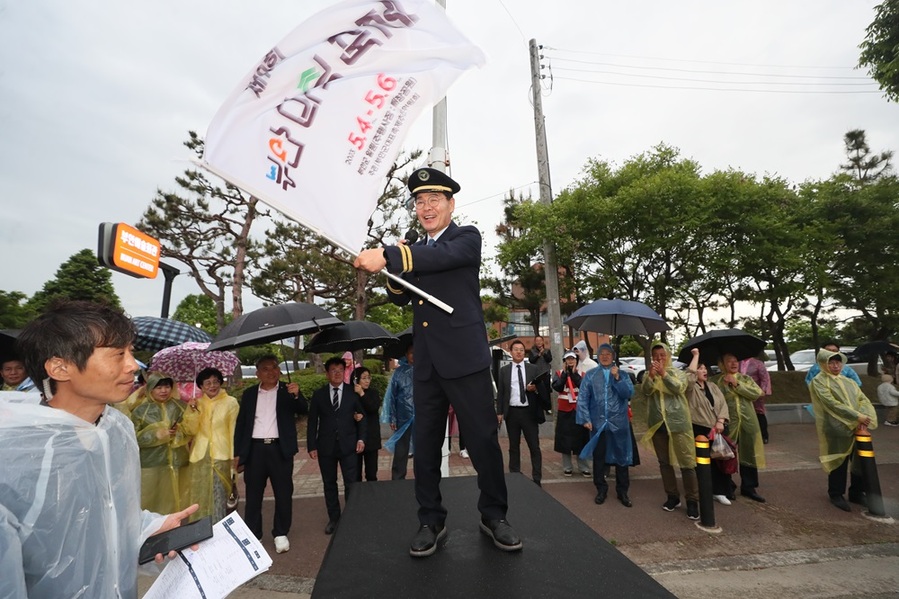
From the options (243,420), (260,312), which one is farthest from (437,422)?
(243,420)

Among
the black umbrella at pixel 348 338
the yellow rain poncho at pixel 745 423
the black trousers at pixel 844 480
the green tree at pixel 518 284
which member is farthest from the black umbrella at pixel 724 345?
the green tree at pixel 518 284

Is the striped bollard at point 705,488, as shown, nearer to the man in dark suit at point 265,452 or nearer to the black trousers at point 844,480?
the black trousers at point 844,480

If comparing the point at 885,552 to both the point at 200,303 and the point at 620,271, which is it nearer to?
the point at 620,271

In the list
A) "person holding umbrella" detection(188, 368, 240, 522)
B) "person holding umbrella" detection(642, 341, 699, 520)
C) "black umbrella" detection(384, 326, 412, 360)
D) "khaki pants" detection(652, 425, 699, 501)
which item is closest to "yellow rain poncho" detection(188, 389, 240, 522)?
"person holding umbrella" detection(188, 368, 240, 522)

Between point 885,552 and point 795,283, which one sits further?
point 795,283

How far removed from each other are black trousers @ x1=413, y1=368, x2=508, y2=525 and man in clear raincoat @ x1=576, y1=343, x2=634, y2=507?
4126mm

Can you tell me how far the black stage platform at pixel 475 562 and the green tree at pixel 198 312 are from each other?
49.5 meters

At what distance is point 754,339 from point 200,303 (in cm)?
5674

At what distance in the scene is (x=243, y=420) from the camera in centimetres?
497

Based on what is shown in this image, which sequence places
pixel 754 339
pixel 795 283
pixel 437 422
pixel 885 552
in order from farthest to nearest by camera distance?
pixel 795 283
pixel 754 339
pixel 885 552
pixel 437 422

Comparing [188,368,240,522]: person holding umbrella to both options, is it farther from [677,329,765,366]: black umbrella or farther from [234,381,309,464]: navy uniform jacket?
[677,329,765,366]: black umbrella

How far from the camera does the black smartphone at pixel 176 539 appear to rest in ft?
4.97

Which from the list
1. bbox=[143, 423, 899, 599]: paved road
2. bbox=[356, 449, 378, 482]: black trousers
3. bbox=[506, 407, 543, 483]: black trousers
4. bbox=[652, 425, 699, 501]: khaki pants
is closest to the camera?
bbox=[143, 423, 899, 599]: paved road

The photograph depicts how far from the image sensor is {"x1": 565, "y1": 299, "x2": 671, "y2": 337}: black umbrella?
7676 mm
